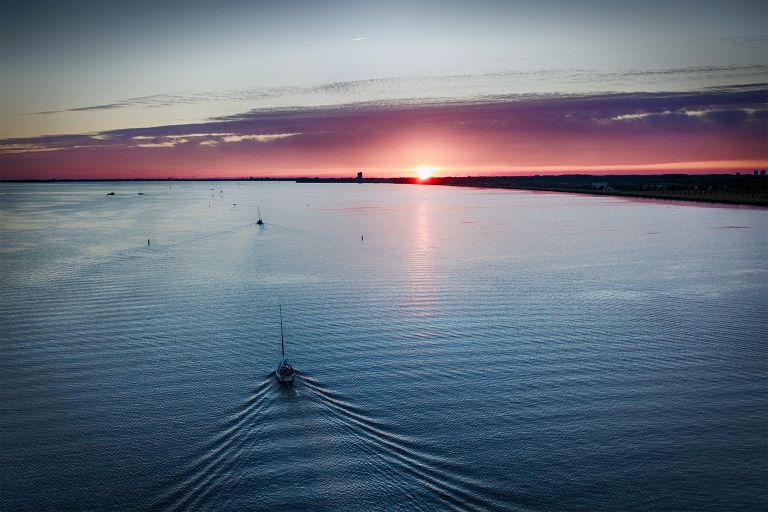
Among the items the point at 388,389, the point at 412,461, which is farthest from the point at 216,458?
the point at 388,389

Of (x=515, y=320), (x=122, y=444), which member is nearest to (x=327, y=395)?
(x=122, y=444)

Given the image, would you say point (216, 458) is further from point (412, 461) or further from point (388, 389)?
point (388, 389)

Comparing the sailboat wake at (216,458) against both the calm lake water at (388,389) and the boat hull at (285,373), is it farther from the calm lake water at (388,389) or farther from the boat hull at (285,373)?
the boat hull at (285,373)

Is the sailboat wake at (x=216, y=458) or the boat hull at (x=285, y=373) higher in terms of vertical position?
the boat hull at (x=285, y=373)

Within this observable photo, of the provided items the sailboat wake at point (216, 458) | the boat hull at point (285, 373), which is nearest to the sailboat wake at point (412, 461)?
the boat hull at point (285, 373)

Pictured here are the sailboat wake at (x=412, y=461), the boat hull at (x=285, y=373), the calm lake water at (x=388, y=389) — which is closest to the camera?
the sailboat wake at (x=412, y=461)

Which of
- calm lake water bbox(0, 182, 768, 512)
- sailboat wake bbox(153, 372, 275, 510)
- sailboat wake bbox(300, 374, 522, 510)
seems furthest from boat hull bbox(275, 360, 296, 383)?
sailboat wake bbox(300, 374, 522, 510)

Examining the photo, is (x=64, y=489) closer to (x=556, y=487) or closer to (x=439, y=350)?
(x=556, y=487)

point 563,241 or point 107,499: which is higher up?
point 563,241
